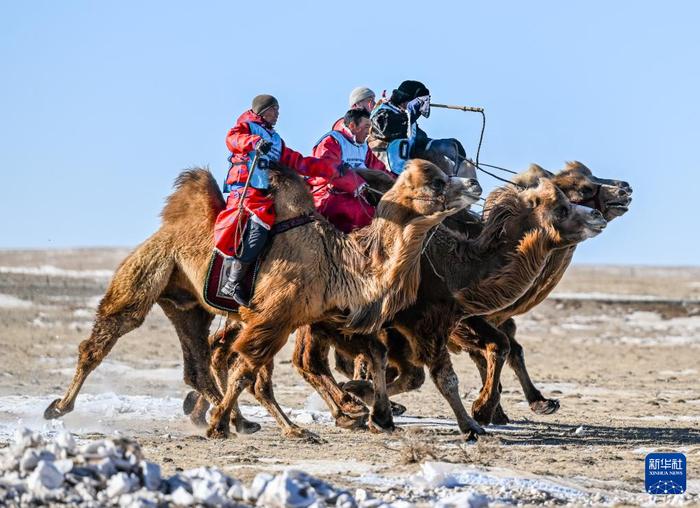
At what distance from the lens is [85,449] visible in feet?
22.5

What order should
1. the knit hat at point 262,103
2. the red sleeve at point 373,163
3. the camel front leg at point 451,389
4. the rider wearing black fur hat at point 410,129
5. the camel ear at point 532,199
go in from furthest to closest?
1. the rider wearing black fur hat at point 410,129
2. the red sleeve at point 373,163
3. the camel ear at point 532,199
4. the camel front leg at point 451,389
5. the knit hat at point 262,103

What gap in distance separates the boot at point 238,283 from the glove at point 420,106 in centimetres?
258

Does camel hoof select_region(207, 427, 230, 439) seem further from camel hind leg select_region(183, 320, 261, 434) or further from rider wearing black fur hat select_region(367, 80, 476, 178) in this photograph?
rider wearing black fur hat select_region(367, 80, 476, 178)

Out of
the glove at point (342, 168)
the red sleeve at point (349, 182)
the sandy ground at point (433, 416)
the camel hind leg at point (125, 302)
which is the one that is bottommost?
the sandy ground at point (433, 416)

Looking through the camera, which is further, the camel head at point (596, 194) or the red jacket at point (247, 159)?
the camel head at point (596, 194)

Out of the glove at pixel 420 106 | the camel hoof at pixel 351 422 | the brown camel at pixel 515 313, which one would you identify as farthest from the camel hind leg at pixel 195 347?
the glove at pixel 420 106

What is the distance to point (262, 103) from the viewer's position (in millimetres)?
9953

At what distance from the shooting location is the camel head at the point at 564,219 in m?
10.5

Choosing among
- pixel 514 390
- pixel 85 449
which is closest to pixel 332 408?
pixel 85 449

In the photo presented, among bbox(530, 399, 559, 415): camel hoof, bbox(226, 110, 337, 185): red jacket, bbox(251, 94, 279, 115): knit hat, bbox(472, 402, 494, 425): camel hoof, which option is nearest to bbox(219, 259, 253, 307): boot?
bbox(226, 110, 337, 185): red jacket

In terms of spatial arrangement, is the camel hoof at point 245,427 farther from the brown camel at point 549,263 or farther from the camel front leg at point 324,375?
the brown camel at point 549,263

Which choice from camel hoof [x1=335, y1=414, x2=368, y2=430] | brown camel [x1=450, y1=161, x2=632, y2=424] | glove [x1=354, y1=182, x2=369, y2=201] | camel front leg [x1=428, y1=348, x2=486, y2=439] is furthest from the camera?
brown camel [x1=450, y1=161, x2=632, y2=424]

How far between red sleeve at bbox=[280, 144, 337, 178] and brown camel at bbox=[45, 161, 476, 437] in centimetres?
9

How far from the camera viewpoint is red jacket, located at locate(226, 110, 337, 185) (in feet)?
32.5
